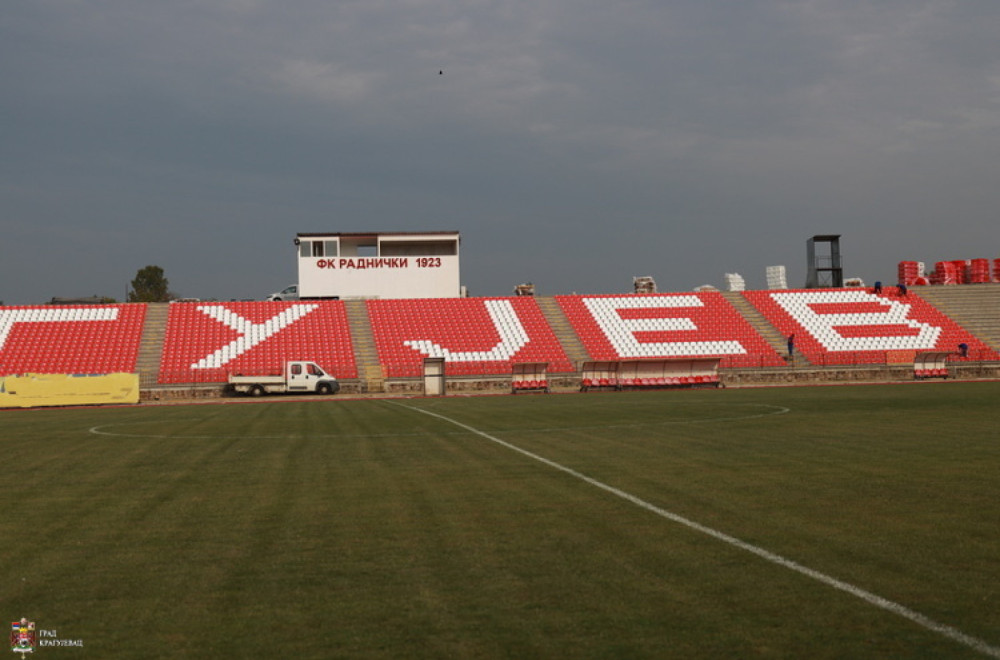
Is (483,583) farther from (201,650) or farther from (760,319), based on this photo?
(760,319)

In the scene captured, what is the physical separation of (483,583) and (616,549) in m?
1.63

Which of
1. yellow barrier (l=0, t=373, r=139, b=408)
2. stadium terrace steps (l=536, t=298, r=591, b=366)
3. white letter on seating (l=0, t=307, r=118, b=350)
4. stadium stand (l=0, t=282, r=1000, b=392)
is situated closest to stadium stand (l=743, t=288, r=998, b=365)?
stadium stand (l=0, t=282, r=1000, b=392)

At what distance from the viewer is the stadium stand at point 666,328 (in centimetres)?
6109

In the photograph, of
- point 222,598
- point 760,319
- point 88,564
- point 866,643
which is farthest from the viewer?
point 760,319

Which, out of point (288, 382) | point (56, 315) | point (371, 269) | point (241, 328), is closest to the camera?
point (288, 382)

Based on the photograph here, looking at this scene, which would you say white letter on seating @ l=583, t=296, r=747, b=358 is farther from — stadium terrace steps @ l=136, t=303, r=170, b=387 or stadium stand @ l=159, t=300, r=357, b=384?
stadium terrace steps @ l=136, t=303, r=170, b=387

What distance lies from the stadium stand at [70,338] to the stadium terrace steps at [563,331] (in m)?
28.1

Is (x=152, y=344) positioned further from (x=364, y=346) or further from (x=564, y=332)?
(x=564, y=332)

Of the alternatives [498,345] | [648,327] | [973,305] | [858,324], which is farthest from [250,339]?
[973,305]

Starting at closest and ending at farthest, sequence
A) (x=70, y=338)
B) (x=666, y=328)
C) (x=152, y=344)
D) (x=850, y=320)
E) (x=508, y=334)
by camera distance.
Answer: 1. (x=152, y=344)
2. (x=70, y=338)
3. (x=508, y=334)
4. (x=666, y=328)
5. (x=850, y=320)

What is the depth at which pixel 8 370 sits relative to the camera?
187ft

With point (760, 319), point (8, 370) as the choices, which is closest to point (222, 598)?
point (8, 370)

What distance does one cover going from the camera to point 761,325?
6588 cm

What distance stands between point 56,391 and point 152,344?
17768 mm
